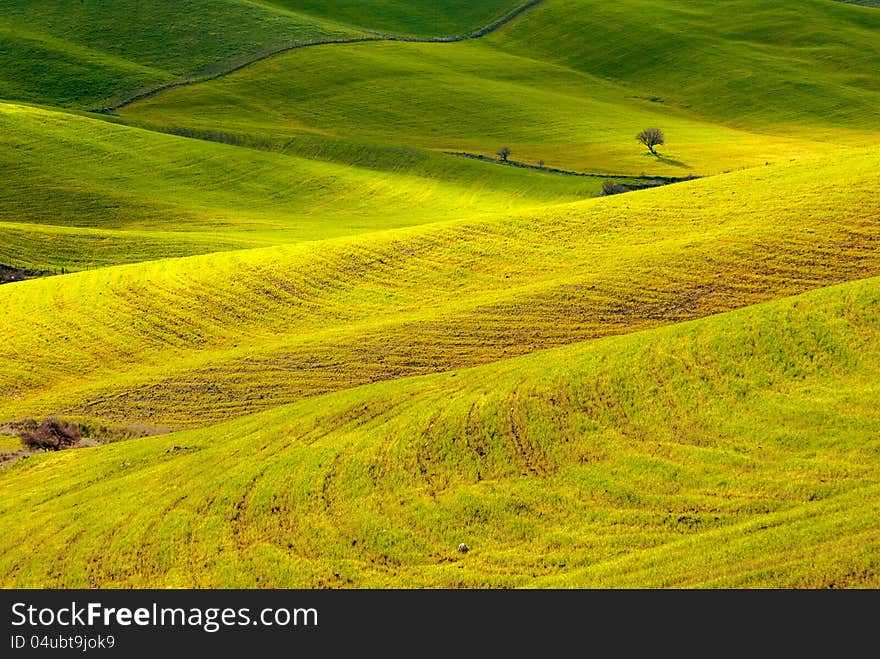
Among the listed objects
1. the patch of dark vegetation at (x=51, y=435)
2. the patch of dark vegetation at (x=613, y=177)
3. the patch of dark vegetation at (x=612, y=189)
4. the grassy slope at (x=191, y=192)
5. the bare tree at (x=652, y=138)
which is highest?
the bare tree at (x=652, y=138)

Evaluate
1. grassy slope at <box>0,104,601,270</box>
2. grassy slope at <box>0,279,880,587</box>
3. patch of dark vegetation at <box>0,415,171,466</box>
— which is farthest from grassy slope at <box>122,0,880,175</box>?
patch of dark vegetation at <box>0,415,171,466</box>

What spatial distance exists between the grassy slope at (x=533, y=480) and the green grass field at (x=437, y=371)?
3.1 inches

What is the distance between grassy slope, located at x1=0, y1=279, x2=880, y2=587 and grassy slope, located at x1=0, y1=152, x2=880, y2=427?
3.77 metres

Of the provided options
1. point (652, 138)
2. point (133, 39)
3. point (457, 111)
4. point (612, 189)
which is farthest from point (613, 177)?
point (133, 39)

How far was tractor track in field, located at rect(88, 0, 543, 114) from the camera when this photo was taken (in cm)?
10031

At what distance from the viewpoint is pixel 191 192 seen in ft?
240

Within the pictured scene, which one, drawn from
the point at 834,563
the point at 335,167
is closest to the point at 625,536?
the point at 834,563

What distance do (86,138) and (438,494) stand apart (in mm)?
68459

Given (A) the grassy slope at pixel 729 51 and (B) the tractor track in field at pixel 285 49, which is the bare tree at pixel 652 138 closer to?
(A) the grassy slope at pixel 729 51

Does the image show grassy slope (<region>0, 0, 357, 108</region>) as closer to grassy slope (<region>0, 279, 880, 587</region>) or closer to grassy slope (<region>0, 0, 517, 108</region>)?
grassy slope (<region>0, 0, 517, 108</region>)

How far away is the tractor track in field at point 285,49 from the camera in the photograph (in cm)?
10031

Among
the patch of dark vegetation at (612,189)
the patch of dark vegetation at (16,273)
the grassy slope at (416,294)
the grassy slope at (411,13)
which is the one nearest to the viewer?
the grassy slope at (416,294)

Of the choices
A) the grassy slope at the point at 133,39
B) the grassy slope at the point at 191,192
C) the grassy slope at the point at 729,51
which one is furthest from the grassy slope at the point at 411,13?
the grassy slope at the point at 191,192

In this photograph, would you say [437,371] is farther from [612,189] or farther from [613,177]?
[613,177]
